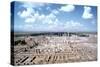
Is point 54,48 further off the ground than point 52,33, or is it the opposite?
point 52,33

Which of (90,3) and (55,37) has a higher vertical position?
(90,3)

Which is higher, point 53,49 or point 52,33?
point 52,33

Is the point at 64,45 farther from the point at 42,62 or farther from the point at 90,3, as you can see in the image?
the point at 90,3

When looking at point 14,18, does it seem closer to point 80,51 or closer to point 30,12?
point 30,12

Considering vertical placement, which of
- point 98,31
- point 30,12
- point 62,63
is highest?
point 30,12

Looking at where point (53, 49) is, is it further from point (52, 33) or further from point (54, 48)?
point (52, 33)

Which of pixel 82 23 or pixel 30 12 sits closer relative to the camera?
pixel 30 12

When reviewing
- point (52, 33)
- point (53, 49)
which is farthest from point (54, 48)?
point (52, 33)
